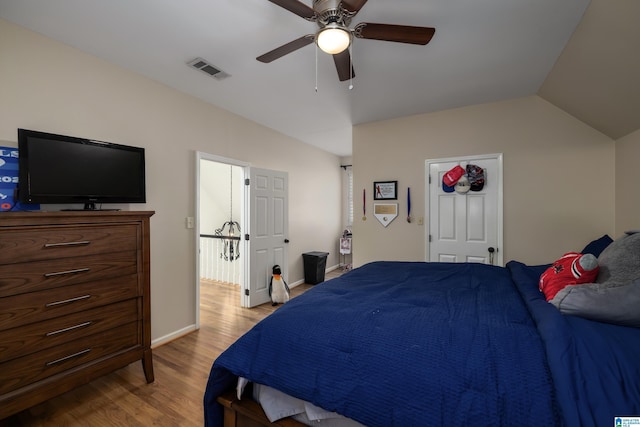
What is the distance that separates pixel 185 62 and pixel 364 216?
289 cm

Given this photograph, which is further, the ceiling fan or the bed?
A: the ceiling fan

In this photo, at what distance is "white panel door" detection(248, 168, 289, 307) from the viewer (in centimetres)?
400

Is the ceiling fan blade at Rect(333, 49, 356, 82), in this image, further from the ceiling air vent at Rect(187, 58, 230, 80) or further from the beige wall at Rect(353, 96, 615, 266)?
the beige wall at Rect(353, 96, 615, 266)

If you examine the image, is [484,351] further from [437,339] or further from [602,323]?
[602,323]

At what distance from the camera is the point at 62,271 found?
5.71 feet

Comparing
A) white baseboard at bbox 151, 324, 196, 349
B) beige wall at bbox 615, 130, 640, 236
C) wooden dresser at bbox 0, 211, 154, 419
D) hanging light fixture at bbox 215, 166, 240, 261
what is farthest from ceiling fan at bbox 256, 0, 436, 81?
hanging light fixture at bbox 215, 166, 240, 261

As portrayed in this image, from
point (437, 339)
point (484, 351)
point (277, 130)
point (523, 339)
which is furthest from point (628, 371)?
point (277, 130)

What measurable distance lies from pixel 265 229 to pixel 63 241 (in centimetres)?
260

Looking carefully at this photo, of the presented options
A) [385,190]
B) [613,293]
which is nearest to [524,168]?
[385,190]

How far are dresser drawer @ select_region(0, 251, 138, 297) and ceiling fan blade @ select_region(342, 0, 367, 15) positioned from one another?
220 centimetres

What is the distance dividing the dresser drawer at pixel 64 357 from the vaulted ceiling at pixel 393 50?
87.4 inches

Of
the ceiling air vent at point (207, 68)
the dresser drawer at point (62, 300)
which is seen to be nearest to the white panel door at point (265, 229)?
the ceiling air vent at point (207, 68)

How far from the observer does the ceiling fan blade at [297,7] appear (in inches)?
58.0

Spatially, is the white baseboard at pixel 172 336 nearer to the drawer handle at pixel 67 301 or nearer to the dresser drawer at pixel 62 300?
the dresser drawer at pixel 62 300
